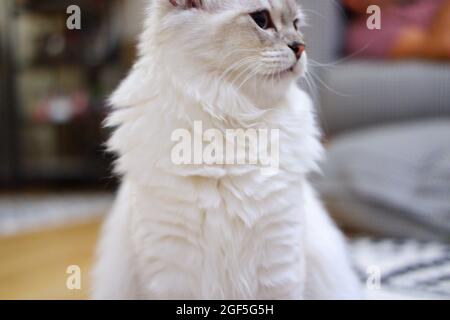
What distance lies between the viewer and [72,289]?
0.88 meters

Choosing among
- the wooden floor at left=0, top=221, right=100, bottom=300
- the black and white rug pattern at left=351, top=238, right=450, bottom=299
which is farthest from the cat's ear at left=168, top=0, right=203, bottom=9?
the black and white rug pattern at left=351, top=238, right=450, bottom=299

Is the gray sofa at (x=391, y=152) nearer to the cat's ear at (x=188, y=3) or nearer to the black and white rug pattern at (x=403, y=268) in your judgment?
the black and white rug pattern at (x=403, y=268)

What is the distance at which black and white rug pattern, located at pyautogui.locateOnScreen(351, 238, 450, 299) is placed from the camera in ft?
3.27

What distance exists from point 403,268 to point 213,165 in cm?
62

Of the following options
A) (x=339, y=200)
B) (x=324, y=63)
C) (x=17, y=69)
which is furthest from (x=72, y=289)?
(x=17, y=69)

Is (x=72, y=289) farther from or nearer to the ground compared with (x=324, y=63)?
nearer to the ground

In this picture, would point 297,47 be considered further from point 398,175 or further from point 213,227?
point 398,175

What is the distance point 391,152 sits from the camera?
4.91 ft

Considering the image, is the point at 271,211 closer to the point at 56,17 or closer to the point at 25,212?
the point at 56,17

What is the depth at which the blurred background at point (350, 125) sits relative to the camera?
105 cm

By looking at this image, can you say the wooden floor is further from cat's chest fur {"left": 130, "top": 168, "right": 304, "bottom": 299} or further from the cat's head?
the cat's head

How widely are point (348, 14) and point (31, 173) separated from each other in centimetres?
191

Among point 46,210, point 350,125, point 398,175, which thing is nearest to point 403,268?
point 398,175

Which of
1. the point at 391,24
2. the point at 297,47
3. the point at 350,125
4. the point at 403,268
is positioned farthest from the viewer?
the point at 350,125
